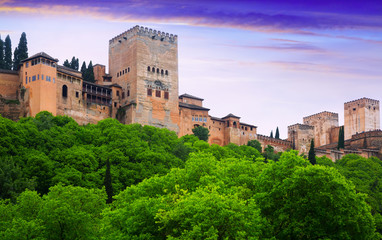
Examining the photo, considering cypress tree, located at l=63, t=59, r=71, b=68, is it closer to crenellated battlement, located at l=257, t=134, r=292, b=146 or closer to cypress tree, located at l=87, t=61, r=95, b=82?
cypress tree, located at l=87, t=61, r=95, b=82

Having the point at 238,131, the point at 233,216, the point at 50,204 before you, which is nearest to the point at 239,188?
the point at 233,216

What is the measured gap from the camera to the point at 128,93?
328 feet

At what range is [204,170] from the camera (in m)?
48.0

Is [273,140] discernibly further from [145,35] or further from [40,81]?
[40,81]

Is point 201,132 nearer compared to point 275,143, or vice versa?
point 201,132

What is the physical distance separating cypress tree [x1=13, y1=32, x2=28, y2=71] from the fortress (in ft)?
18.0

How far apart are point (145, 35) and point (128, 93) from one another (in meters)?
11.4

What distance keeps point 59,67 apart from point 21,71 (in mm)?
5822

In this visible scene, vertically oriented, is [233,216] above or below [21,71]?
below

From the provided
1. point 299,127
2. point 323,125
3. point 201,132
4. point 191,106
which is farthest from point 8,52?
point 323,125

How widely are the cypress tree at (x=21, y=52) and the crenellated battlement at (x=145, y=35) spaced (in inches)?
703

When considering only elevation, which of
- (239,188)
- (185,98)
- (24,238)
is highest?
(185,98)

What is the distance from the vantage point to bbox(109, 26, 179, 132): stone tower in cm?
9838

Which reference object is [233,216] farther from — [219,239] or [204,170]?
[204,170]
